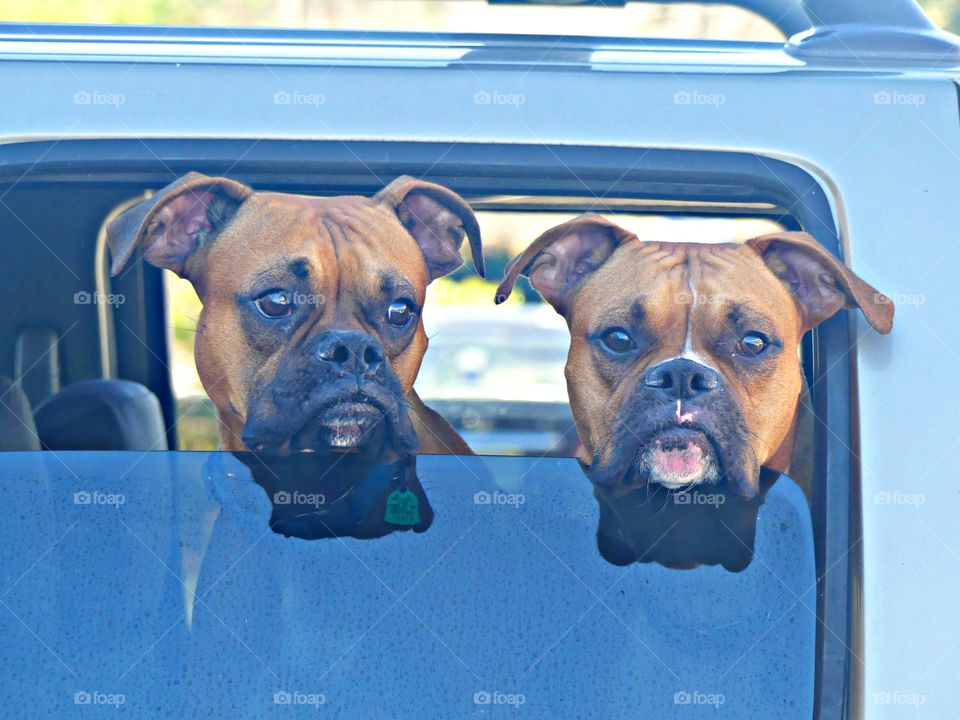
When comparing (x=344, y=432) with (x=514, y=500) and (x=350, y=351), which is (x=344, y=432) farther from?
(x=514, y=500)

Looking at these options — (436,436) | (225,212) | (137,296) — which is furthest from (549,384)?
(225,212)

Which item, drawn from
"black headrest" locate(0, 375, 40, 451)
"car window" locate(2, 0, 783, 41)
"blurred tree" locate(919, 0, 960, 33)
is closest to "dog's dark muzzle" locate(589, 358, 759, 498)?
"black headrest" locate(0, 375, 40, 451)

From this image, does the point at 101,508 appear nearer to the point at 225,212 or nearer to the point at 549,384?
the point at 225,212

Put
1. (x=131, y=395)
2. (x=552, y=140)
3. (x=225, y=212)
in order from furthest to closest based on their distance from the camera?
Answer: (x=131, y=395)
(x=225, y=212)
(x=552, y=140)

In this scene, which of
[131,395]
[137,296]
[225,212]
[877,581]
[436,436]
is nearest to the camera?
[877,581]

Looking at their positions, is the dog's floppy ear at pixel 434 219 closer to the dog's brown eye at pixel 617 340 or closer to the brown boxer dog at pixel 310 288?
the brown boxer dog at pixel 310 288

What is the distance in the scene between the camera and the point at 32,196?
203cm

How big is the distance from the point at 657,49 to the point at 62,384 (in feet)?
6.47

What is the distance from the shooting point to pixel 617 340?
193 centimetres

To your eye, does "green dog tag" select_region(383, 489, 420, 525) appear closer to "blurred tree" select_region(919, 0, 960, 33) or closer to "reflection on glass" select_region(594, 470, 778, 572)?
"reflection on glass" select_region(594, 470, 778, 572)

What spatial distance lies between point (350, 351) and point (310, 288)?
0.50 ft

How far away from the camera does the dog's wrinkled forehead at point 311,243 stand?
195 cm

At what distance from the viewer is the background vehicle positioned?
1.74 meters

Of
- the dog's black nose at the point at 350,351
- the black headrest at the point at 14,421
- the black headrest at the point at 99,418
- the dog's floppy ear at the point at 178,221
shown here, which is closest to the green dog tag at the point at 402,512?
the dog's black nose at the point at 350,351
